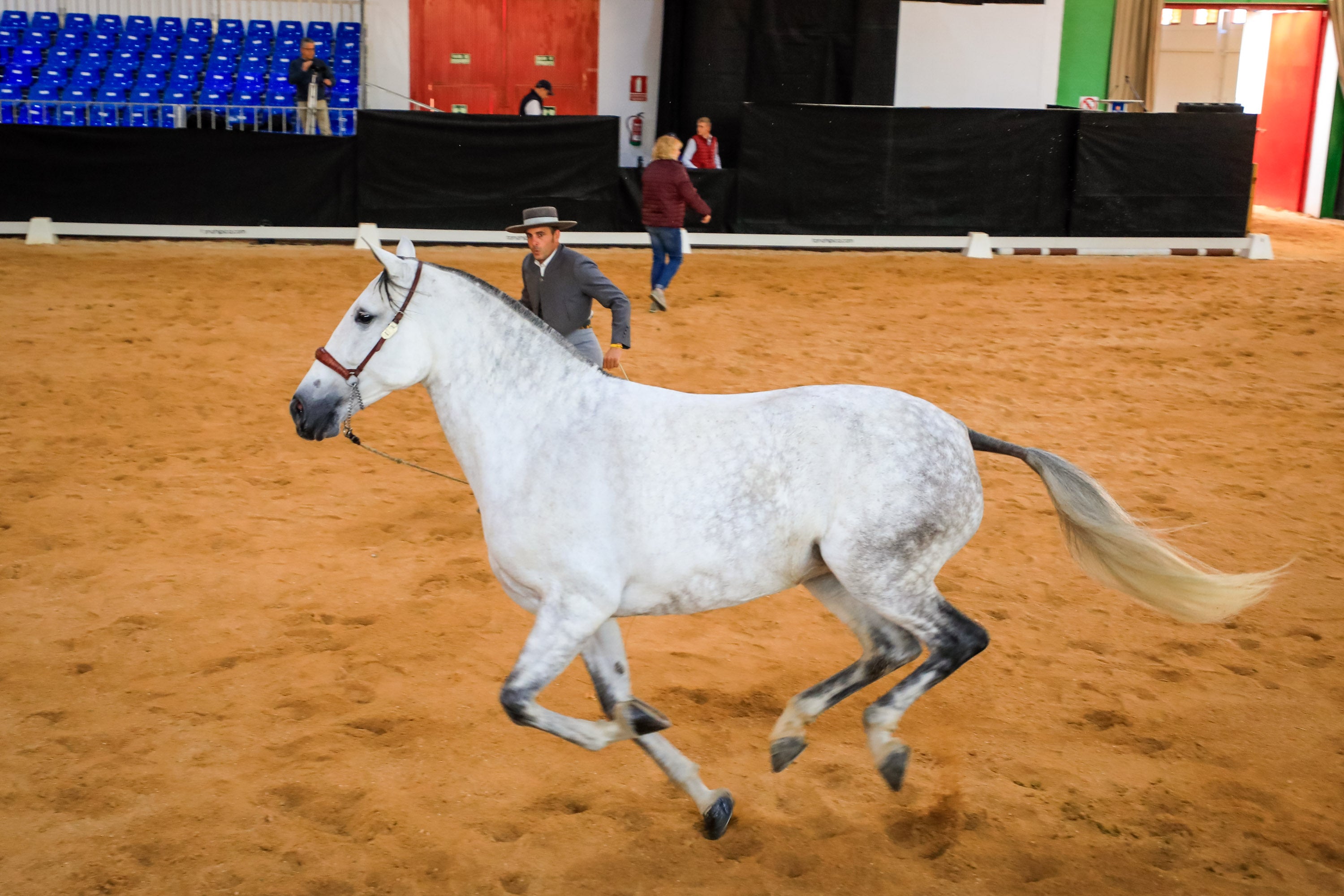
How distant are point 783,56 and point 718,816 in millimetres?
16572

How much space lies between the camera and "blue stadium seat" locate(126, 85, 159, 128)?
1780 cm

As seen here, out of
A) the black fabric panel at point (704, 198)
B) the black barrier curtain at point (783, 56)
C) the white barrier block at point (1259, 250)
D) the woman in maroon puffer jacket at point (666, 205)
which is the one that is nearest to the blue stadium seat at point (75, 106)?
the black fabric panel at point (704, 198)

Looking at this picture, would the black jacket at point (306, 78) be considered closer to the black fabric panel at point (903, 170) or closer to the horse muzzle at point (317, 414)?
the black fabric panel at point (903, 170)

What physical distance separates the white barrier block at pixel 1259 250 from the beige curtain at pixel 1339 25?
810 centimetres

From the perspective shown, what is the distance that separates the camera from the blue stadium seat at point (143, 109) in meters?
17.8

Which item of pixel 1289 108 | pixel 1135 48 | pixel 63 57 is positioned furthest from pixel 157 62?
pixel 1289 108

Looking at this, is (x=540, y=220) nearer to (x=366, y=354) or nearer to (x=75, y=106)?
(x=366, y=354)

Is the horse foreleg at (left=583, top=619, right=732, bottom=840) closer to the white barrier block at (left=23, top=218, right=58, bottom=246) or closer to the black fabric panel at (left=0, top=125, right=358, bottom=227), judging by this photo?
the black fabric panel at (left=0, top=125, right=358, bottom=227)

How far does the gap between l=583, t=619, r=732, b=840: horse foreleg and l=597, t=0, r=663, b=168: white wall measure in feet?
58.2

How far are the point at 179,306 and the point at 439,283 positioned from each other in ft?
30.5

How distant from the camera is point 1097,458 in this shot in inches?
335

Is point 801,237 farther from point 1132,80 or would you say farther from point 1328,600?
point 1328,600

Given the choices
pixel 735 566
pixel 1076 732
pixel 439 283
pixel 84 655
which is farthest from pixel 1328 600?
pixel 84 655

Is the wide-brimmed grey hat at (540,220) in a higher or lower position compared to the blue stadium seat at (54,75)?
lower
